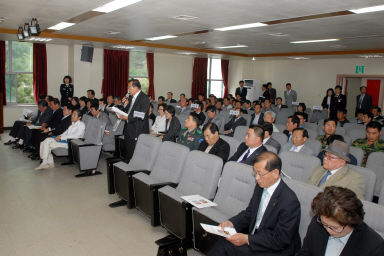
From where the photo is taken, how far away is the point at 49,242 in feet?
11.2

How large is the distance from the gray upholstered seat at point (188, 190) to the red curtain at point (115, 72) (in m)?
9.67

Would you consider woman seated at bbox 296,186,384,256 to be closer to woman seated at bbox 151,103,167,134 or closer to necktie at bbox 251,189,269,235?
necktie at bbox 251,189,269,235

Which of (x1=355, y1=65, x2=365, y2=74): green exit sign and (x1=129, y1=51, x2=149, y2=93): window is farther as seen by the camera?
(x1=129, y1=51, x2=149, y2=93): window

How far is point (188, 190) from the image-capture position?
11.3 feet

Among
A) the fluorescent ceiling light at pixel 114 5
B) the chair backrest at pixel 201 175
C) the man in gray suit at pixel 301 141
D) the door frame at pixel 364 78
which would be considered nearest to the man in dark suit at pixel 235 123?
the man in gray suit at pixel 301 141

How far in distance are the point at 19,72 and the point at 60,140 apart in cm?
609

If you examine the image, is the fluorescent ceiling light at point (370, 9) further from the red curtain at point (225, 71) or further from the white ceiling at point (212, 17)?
the red curtain at point (225, 71)

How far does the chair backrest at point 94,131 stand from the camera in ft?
19.7

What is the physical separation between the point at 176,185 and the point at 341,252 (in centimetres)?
207

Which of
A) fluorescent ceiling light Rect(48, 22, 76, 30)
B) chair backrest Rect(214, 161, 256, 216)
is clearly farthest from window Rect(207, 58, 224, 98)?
chair backrest Rect(214, 161, 256, 216)

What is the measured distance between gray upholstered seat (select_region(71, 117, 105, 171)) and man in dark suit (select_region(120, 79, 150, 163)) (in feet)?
2.50

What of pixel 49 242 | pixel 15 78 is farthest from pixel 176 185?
pixel 15 78

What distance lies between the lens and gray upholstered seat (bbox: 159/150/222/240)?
3082 millimetres

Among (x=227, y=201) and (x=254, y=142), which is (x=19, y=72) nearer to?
(x=254, y=142)
